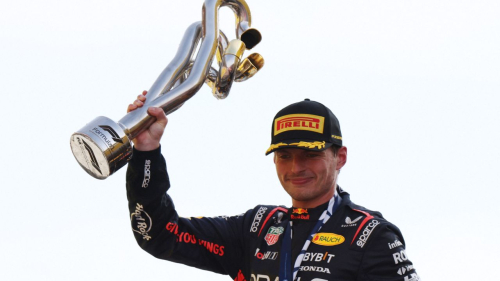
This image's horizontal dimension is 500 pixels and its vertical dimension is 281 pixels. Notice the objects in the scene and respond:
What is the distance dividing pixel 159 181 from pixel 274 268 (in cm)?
87

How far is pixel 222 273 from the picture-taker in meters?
5.16

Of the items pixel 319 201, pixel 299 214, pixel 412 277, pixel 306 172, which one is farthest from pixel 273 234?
pixel 412 277

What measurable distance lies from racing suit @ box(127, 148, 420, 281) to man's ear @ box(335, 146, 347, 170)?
20cm

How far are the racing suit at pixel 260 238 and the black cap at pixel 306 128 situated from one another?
43cm

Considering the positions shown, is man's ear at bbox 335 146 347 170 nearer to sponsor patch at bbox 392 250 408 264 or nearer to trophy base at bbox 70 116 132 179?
sponsor patch at bbox 392 250 408 264

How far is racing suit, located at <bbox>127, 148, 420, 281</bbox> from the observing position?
4.37 meters

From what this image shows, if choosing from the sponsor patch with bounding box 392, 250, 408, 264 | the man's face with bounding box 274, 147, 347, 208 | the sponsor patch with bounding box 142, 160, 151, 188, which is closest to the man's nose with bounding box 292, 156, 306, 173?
the man's face with bounding box 274, 147, 347, 208

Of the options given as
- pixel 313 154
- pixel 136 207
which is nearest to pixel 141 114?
pixel 136 207

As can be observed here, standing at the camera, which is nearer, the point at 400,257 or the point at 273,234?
the point at 400,257

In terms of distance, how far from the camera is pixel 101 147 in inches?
155

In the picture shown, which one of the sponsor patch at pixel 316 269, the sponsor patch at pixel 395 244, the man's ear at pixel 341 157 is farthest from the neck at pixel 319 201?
the sponsor patch at pixel 395 244

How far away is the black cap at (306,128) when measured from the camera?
15.2ft

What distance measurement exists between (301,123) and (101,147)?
1.33m

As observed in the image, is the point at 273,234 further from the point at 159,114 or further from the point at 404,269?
the point at 159,114
